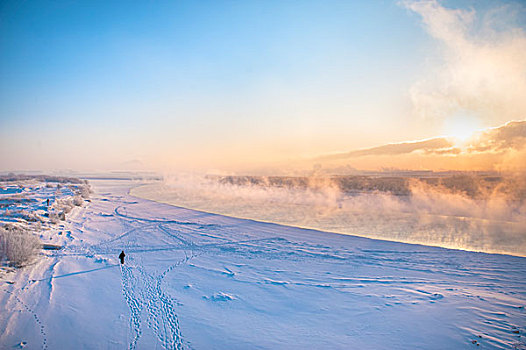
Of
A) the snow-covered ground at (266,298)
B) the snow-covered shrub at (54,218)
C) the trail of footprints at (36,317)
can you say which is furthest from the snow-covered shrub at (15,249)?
the snow-covered shrub at (54,218)

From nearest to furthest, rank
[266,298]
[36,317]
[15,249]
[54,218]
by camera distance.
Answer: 1. [36,317]
2. [266,298]
3. [15,249]
4. [54,218]

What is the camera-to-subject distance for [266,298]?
5793mm

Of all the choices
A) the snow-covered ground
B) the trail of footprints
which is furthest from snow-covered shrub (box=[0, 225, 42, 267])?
the trail of footprints

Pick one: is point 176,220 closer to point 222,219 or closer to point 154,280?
point 222,219

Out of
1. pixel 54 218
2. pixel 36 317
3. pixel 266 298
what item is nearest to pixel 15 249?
pixel 36 317

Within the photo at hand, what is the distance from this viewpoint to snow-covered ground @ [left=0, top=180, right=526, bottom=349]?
4.33 metres

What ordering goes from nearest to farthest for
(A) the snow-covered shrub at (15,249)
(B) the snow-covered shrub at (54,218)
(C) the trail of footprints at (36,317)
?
(C) the trail of footprints at (36,317) < (A) the snow-covered shrub at (15,249) < (B) the snow-covered shrub at (54,218)

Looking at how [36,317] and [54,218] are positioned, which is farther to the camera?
[54,218]

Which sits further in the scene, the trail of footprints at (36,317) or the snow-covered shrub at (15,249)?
the snow-covered shrub at (15,249)

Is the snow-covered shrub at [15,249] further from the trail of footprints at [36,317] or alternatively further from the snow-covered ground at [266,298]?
the trail of footprints at [36,317]

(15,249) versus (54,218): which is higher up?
(15,249)

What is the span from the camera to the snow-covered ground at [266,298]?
14.2 feet

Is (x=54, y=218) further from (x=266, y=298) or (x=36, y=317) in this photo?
(x=266, y=298)

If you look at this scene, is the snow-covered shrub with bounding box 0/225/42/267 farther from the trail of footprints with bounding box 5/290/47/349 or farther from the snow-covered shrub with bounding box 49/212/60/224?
the snow-covered shrub with bounding box 49/212/60/224
